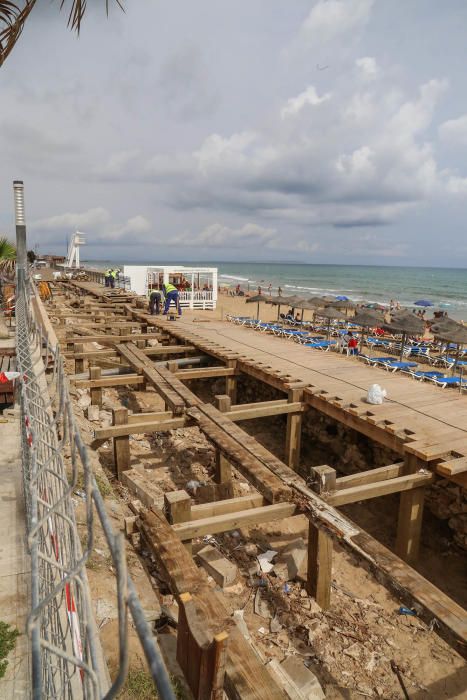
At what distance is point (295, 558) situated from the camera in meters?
6.52

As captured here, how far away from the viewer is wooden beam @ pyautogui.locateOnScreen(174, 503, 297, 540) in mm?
4883

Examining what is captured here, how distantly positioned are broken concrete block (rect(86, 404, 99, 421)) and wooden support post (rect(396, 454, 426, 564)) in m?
7.00

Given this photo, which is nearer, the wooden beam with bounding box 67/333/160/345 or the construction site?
the construction site

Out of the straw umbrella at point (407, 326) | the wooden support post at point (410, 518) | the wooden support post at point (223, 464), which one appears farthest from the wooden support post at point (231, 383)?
the straw umbrella at point (407, 326)

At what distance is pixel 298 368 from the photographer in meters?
11.5

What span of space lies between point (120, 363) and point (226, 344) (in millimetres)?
3458

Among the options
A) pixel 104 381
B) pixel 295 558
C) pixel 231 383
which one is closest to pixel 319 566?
pixel 295 558

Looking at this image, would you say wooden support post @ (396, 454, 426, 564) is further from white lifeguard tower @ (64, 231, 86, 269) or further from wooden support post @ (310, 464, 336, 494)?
white lifeguard tower @ (64, 231, 86, 269)

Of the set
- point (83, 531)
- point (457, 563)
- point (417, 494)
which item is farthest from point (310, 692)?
point (457, 563)

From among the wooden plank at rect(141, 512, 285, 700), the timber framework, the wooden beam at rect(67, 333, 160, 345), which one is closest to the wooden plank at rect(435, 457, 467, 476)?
the timber framework

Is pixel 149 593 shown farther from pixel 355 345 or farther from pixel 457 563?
pixel 355 345

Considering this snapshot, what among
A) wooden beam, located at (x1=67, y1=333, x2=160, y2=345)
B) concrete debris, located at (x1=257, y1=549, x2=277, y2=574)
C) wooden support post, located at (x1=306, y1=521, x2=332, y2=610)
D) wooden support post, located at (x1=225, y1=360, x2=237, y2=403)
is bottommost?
concrete debris, located at (x1=257, y1=549, x2=277, y2=574)

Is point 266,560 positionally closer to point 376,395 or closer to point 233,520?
point 233,520

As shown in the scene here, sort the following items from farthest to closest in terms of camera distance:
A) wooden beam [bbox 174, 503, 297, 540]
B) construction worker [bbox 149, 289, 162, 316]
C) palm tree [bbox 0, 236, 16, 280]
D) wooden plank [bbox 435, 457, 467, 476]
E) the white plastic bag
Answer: construction worker [bbox 149, 289, 162, 316]
palm tree [bbox 0, 236, 16, 280]
the white plastic bag
wooden plank [bbox 435, 457, 467, 476]
wooden beam [bbox 174, 503, 297, 540]
